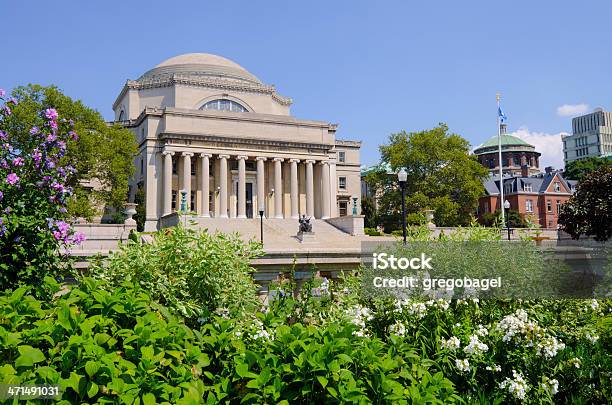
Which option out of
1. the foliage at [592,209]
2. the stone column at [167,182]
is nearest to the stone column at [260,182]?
the stone column at [167,182]

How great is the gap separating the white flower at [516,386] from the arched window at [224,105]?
6398cm

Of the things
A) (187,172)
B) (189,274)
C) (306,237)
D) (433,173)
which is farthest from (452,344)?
(433,173)

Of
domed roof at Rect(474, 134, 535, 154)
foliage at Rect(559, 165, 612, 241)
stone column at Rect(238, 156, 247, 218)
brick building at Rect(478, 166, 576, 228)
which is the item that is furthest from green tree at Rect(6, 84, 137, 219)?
domed roof at Rect(474, 134, 535, 154)

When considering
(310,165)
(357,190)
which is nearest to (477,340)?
(310,165)

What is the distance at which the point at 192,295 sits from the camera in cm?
554

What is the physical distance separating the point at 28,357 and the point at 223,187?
52432 mm

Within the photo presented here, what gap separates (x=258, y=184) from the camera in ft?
184

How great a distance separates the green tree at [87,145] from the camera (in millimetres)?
38719

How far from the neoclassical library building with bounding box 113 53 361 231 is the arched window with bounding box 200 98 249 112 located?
0.44ft

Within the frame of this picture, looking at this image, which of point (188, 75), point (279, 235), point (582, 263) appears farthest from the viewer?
point (188, 75)

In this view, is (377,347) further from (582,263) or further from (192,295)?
(582,263)

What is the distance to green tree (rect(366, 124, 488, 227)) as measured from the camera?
5831 centimetres

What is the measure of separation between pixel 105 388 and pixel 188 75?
2720 inches

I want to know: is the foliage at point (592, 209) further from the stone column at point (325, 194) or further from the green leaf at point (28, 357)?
the green leaf at point (28, 357)
